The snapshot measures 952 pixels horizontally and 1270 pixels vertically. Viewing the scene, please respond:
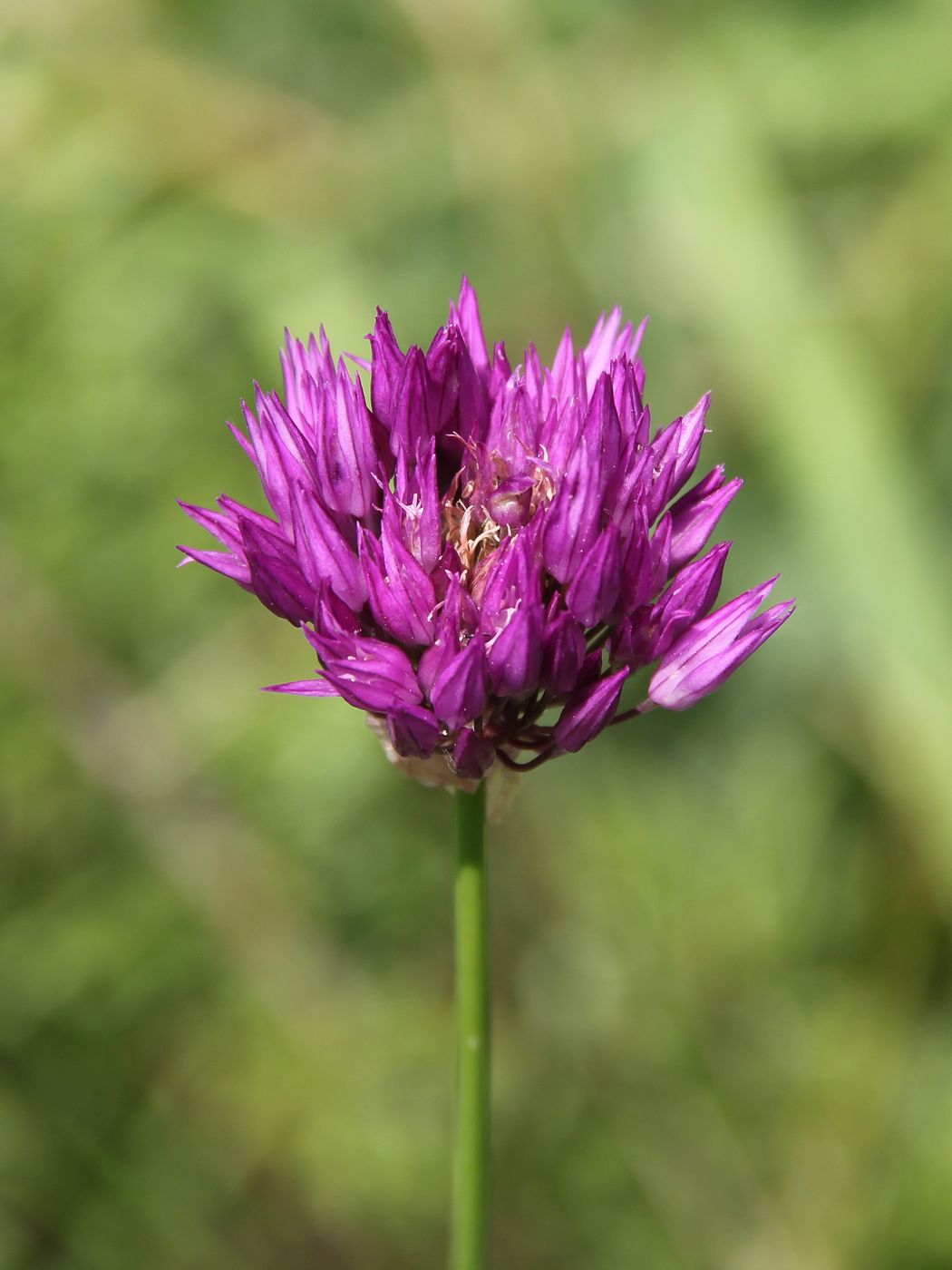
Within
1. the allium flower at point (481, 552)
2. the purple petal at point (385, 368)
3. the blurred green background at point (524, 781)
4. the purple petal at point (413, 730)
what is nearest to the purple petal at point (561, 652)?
the allium flower at point (481, 552)

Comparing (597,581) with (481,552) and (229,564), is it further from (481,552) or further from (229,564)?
(229,564)

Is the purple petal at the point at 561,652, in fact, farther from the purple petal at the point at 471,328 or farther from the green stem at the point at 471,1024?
the purple petal at the point at 471,328

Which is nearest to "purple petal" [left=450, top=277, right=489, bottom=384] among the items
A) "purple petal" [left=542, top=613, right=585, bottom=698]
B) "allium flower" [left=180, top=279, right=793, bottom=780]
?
"allium flower" [left=180, top=279, right=793, bottom=780]

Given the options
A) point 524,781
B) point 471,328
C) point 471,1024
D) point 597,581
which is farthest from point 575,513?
point 524,781

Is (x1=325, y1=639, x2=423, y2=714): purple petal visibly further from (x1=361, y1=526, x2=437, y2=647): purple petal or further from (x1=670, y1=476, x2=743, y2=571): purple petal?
(x1=670, y1=476, x2=743, y2=571): purple petal

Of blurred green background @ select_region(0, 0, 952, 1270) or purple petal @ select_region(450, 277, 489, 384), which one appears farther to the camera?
blurred green background @ select_region(0, 0, 952, 1270)
